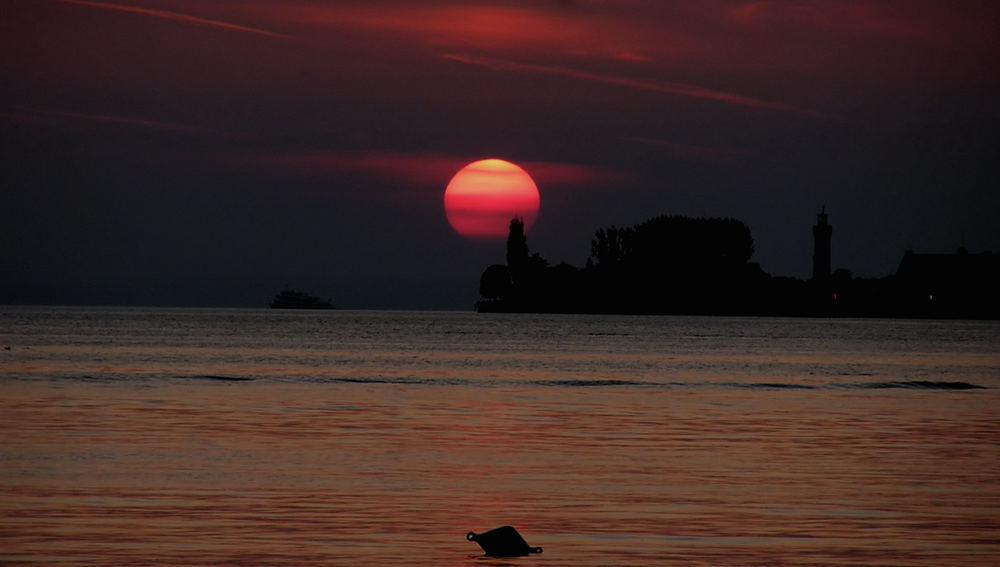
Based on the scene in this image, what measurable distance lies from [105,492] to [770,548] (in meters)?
11.7

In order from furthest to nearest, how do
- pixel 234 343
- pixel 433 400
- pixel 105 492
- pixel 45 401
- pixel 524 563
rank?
pixel 234 343 < pixel 433 400 < pixel 45 401 < pixel 105 492 < pixel 524 563

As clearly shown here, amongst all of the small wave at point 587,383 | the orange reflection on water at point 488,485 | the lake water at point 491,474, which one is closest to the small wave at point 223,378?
the lake water at point 491,474

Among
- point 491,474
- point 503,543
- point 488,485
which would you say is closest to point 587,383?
point 491,474

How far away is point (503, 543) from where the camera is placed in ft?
62.0

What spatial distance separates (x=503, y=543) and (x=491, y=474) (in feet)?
31.6

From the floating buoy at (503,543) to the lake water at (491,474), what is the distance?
1.06 ft

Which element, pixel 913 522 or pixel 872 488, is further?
pixel 872 488

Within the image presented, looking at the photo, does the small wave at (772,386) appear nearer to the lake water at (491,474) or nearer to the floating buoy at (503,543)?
the lake water at (491,474)

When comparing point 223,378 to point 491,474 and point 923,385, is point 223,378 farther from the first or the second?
point 491,474

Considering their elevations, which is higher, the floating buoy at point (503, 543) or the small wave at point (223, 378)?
the floating buoy at point (503, 543)

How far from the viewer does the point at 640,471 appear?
28969 mm

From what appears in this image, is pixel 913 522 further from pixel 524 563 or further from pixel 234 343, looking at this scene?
pixel 234 343

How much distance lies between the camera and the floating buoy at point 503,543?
1889 cm

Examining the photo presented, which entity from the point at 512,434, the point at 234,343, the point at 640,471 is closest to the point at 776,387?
the point at 512,434
